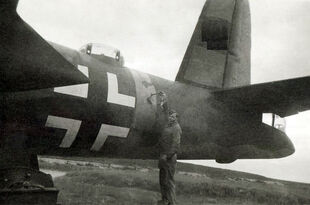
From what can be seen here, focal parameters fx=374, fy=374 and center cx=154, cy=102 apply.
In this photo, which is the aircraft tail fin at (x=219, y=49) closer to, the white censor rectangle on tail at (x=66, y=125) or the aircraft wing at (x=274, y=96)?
the aircraft wing at (x=274, y=96)

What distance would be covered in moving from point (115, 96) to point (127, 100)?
0.68 feet

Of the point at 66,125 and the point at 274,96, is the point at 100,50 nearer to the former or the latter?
the point at 66,125

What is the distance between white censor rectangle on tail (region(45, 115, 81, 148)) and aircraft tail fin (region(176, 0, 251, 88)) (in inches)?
98.3

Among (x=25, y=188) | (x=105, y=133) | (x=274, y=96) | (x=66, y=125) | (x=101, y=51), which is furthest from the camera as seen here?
(x=274, y=96)

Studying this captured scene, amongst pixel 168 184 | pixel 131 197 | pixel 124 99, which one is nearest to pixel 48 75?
pixel 124 99

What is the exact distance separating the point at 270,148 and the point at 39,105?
3.75 m

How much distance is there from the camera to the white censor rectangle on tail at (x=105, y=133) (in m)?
4.54

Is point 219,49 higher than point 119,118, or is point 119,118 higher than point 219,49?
point 219,49

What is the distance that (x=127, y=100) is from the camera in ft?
15.6

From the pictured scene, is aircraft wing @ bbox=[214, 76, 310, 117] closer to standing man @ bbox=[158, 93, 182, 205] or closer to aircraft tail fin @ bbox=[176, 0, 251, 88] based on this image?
aircraft tail fin @ bbox=[176, 0, 251, 88]

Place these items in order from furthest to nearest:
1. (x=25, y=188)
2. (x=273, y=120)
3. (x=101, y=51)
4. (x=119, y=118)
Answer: (x=273, y=120) < (x=101, y=51) < (x=119, y=118) < (x=25, y=188)

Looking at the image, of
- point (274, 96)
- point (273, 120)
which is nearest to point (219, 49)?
point (273, 120)

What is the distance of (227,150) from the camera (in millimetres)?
5797

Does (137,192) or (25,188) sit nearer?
(25,188)
